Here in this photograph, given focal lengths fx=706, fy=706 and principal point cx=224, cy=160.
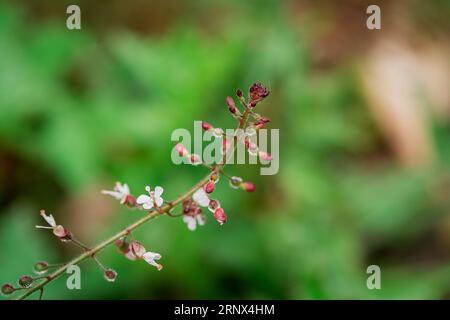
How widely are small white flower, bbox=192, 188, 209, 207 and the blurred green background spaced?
1.06m

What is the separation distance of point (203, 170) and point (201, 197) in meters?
1.45

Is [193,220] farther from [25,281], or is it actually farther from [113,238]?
[25,281]

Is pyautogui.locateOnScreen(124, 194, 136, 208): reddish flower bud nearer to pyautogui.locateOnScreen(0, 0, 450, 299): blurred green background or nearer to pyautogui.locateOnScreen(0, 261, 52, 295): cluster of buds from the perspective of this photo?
pyautogui.locateOnScreen(0, 261, 52, 295): cluster of buds

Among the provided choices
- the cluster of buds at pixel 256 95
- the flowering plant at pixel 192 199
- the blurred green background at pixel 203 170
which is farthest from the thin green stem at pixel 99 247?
the blurred green background at pixel 203 170

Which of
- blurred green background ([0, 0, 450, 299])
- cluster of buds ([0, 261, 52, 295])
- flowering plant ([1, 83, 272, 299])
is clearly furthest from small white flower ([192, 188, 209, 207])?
blurred green background ([0, 0, 450, 299])

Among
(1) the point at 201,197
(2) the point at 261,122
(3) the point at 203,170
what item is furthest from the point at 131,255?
(3) the point at 203,170

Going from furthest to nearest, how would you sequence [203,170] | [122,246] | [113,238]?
[203,170]
[122,246]
[113,238]

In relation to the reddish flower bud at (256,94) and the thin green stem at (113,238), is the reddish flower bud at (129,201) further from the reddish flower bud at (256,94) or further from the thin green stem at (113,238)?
the reddish flower bud at (256,94)

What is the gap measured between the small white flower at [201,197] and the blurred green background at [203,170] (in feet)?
3.48

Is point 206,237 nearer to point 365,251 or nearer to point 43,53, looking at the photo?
point 365,251

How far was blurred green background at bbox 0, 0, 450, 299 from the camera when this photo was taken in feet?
7.53

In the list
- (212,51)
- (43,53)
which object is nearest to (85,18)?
(43,53)

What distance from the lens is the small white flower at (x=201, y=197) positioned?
0.95 m

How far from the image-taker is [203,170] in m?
2.40
